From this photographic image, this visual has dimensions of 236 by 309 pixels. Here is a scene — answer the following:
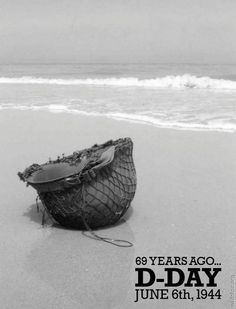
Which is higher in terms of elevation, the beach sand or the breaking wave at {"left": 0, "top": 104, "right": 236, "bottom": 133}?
the breaking wave at {"left": 0, "top": 104, "right": 236, "bottom": 133}

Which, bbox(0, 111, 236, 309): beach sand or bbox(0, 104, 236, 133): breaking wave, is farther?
bbox(0, 104, 236, 133): breaking wave

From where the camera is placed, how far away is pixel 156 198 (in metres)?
4.54

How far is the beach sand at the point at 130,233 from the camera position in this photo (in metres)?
2.91

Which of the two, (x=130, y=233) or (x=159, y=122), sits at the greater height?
(x=159, y=122)

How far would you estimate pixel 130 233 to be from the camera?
12.3 ft

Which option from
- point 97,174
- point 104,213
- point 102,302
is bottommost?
point 102,302

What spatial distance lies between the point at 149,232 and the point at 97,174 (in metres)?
0.68

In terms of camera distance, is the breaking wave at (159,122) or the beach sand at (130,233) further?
the breaking wave at (159,122)

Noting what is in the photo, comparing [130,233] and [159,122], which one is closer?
[130,233]

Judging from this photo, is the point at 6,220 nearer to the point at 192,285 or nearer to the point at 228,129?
the point at 192,285

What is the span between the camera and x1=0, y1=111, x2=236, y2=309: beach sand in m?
2.91

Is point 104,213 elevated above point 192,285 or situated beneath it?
elevated above

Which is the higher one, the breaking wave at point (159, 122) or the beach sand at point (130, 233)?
the breaking wave at point (159, 122)

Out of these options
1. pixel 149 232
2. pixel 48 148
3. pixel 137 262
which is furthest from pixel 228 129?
pixel 137 262
